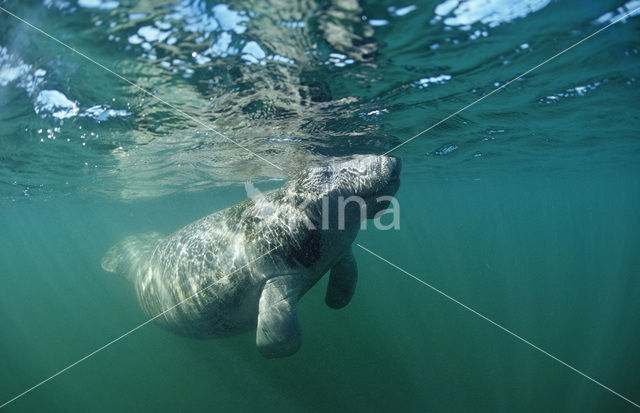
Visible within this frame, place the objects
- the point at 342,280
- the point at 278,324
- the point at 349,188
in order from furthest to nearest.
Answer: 1. the point at 342,280
2. the point at 349,188
3. the point at 278,324

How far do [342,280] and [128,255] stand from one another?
812 cm

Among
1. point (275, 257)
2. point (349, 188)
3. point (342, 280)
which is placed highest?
point (349, 188)

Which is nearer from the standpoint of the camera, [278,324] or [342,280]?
[278,324]

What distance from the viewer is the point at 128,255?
978 centimetres

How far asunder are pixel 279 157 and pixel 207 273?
7607 millimetres

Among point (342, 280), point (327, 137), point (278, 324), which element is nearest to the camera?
point (278, 324)

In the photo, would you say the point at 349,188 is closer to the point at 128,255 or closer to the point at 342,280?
the point at 342,280

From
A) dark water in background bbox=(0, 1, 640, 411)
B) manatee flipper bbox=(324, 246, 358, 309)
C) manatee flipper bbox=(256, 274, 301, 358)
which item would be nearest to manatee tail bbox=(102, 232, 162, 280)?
dark water in background bbox=(0, 1, 640, 411)

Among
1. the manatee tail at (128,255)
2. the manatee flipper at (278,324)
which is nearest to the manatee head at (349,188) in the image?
the manatee flipper at (278,324)

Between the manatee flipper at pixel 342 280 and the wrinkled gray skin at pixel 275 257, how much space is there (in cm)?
Result: 2

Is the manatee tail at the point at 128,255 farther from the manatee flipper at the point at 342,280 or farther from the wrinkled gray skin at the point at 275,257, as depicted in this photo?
the manatee flipper at the point at 342,280

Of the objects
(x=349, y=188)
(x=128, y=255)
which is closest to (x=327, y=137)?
(x=349, y=188)

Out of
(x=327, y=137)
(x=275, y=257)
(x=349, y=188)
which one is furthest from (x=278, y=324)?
(x=327, y=137)

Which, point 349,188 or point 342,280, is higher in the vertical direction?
Result: point 349,188
